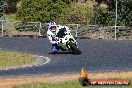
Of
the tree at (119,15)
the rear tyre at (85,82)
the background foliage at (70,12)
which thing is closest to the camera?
the rear tyre at (85,82)

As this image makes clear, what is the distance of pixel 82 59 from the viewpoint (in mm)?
23922

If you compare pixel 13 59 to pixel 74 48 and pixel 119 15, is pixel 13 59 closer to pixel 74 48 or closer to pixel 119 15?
pixel 74 48

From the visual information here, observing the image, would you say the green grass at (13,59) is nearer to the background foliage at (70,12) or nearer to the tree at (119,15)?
the tree at (119,15)

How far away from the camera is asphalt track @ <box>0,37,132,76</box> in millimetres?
20000

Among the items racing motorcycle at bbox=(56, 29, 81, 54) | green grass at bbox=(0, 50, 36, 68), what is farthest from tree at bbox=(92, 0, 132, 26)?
green grass at bbox=(0, 50, 36, 68)

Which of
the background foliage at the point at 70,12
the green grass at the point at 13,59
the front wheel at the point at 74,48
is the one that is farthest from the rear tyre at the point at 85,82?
the background foliage at the point at 70,12

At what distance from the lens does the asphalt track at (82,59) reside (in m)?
20.0

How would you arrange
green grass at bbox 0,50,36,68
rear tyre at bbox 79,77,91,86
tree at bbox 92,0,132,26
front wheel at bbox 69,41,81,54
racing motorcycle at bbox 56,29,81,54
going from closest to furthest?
rear tyre at bbox 79,77,91,86, green grass at bbox 0,50,36,68, front wheel at bbox 69,41,81,54, racing motorcycle at bbox 56,29,81,54, tree at bbox 92,0,132,26

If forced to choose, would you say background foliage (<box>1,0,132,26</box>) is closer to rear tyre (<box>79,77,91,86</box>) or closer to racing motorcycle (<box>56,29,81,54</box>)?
racing motorcycle (<box>56,29,81,54</box>)

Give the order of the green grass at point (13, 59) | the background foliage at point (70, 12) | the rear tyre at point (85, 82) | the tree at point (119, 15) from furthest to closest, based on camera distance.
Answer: the background foliage at point (70, 12) < the tree at point (119, 15) < the green grass at point (13, 59) < the rear tyre at point (85, 82)

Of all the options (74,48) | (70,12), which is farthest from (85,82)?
(70,12)

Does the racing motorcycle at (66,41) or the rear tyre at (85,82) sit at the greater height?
the rear tyre at (85,82)

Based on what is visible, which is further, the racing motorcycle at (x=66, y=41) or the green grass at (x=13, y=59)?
the racing motorcycle at (x=66, y=41)

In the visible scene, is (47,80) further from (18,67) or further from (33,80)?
(18,67)
